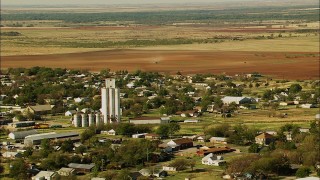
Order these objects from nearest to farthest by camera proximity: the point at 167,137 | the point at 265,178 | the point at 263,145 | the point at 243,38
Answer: the point at 265,178 < the point at 263,145 < the point at 167,137 < the point at 243,38


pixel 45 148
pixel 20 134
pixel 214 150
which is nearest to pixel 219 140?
pixel 214 150

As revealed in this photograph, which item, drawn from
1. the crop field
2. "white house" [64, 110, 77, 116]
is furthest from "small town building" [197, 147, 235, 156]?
the crop field

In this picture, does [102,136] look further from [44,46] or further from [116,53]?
[44,46]

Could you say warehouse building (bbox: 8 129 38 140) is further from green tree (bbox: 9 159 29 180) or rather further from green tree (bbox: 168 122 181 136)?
green tree (bbox: 9 159 29 180)

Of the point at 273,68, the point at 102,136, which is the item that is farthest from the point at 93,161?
the point at 273,68

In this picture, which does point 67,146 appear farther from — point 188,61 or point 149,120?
point 188,61

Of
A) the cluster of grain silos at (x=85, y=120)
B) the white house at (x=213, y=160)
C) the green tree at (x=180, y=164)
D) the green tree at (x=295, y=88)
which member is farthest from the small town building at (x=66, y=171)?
the green tree at (x=295, y=88)
